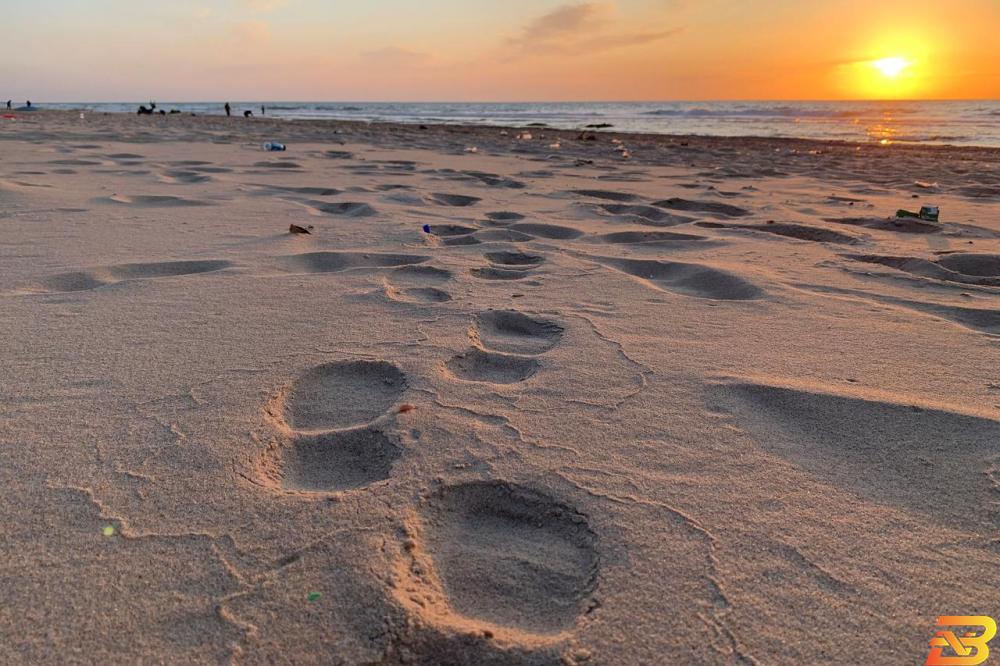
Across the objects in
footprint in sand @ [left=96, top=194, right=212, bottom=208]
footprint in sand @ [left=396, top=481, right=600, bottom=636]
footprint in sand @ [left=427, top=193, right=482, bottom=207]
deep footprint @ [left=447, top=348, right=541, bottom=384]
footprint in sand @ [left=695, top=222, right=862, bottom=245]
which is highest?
footprint in sand @ [left=427, top=193, right=482, bottom=207]

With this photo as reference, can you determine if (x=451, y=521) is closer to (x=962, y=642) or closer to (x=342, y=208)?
(x=962, y=642)

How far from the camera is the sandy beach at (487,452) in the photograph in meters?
0.69

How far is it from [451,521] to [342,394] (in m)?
0.43

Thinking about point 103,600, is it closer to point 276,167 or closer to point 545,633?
point 545,633

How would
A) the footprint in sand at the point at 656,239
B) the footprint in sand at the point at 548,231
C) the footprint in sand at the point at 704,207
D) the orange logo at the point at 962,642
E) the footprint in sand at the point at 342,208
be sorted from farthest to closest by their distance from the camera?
the footprint in sand at the point at 704,207, the footprint in sand at the point at 342,208, the footprint in sand at the point at 548,231, the footprint in sand at the point at 656,239, the orange logo at the point at 962,642

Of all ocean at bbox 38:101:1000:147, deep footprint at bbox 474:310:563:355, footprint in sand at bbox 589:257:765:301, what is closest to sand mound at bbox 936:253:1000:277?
footprint in sand at bbox 589:257:765:301

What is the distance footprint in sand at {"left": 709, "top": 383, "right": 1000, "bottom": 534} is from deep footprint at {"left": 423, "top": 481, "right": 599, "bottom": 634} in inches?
16.0

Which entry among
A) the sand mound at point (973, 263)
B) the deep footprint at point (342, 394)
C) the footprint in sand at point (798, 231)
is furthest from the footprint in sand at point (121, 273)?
the sand mound at point (973, 263)

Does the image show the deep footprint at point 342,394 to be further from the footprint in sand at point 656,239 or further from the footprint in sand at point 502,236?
the footprint in sand at point 656,239

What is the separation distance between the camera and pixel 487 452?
99 cm

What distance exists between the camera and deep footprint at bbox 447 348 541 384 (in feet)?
→ 4.14

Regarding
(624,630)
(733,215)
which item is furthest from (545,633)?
(733,215)

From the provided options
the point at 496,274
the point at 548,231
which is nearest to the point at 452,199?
the point at 548,231

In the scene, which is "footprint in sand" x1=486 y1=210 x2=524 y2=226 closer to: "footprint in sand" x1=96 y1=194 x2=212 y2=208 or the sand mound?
"footprint in sand" x1=96 y1=194 x2=212 y2=208
